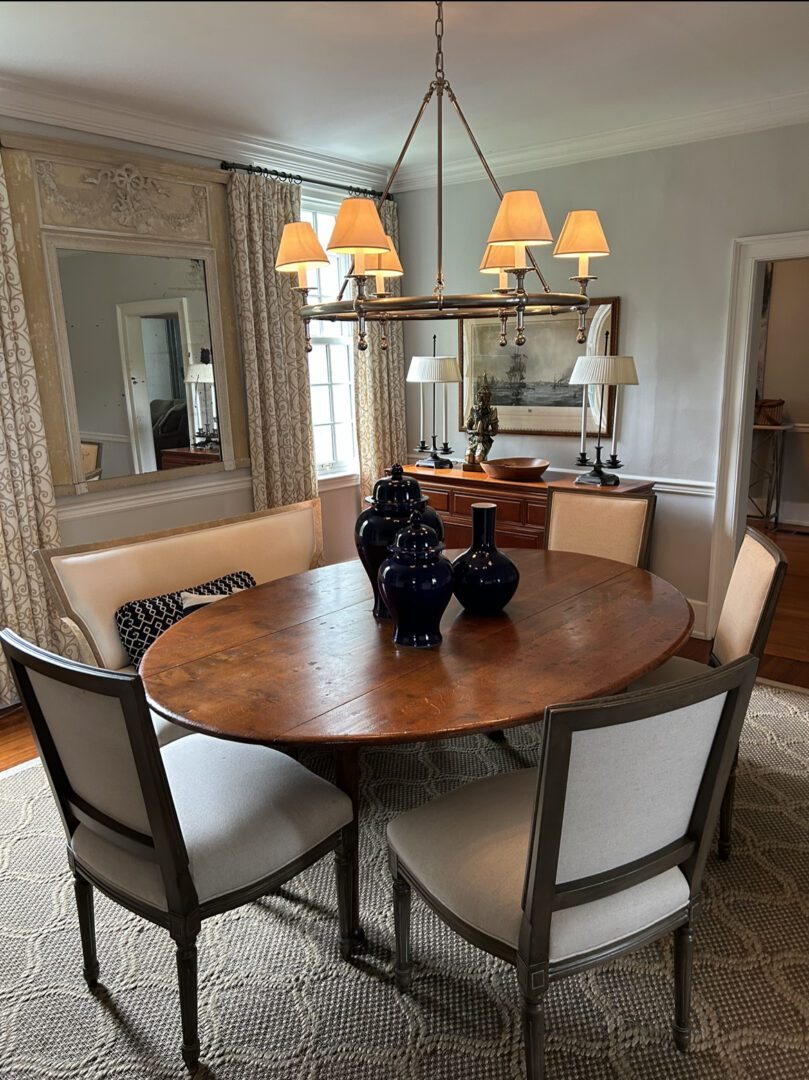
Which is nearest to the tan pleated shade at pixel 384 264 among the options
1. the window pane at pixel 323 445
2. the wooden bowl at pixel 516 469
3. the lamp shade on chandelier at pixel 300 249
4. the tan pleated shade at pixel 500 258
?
the lamp shade on chandelier at pixel 300 249

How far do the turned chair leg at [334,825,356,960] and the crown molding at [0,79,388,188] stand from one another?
3.22 metres

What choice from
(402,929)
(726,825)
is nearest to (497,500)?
(726,825)

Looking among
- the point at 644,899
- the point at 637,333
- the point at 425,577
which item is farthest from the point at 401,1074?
the point at 637,333

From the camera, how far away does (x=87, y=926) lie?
5.98 feet

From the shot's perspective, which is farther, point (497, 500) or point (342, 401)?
point (342, 401)

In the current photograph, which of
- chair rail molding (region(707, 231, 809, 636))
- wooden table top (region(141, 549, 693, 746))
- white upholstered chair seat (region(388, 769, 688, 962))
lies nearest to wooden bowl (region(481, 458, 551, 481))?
chair rail molding (region(707, 231, 809, 636))

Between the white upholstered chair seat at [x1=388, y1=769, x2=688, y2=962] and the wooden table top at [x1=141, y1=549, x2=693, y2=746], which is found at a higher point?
the wooden table top at [x1=141, y1=549, x2=693, y2=746]

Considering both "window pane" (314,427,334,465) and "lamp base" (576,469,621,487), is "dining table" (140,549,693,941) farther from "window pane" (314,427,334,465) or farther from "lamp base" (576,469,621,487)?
"window pane" (314,427,334,465)

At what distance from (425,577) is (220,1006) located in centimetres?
114

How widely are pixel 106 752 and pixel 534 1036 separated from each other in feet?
3.22

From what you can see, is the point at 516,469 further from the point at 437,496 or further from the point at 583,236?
the point at 583,236

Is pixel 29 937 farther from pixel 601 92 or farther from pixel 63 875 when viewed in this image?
pixel 601 92

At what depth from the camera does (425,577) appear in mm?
1955

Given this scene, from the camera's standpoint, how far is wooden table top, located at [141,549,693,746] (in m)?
1.62
